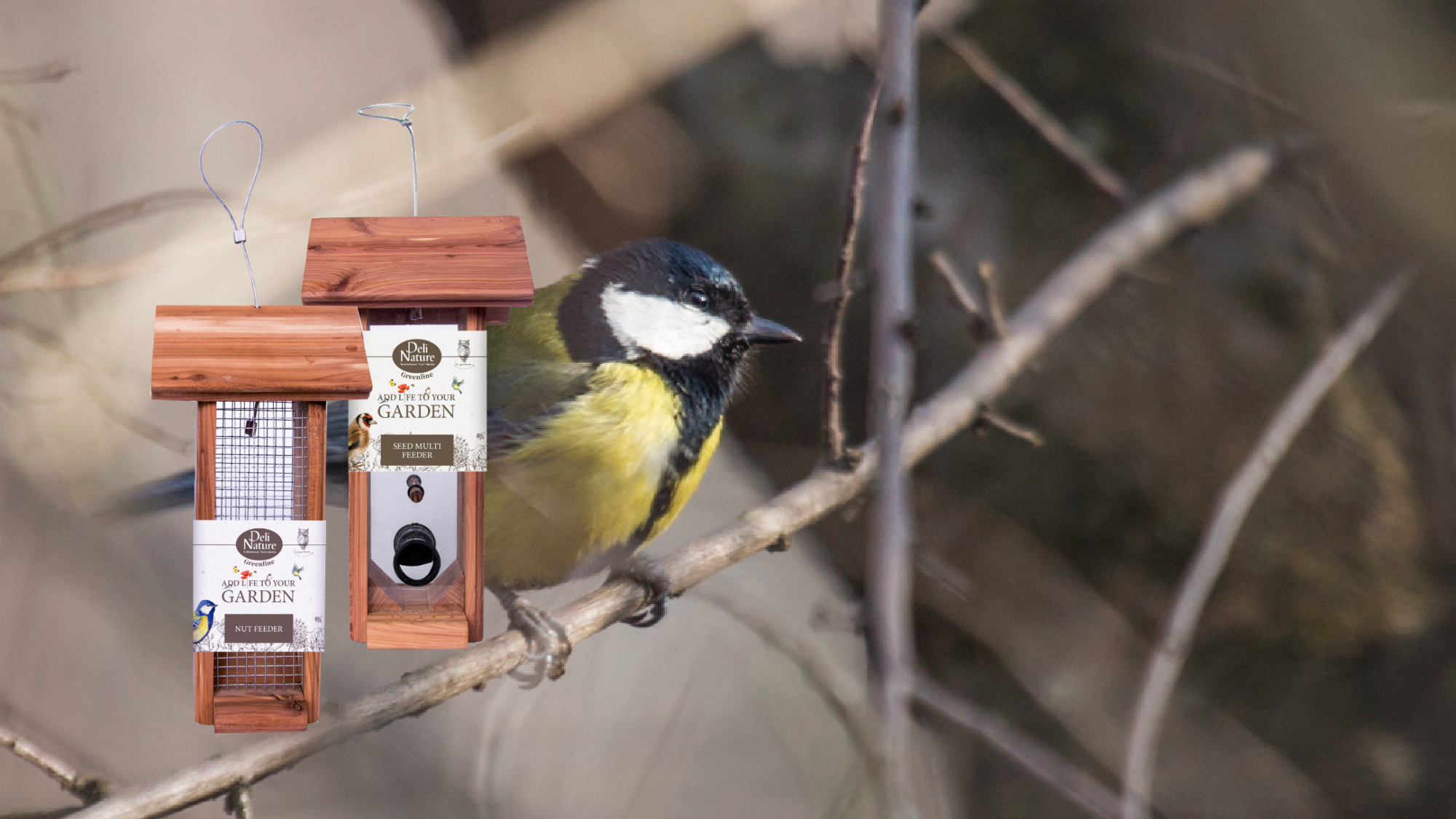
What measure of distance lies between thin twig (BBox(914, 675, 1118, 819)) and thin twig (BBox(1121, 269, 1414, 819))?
4cm

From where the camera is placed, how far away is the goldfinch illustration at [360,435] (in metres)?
0.70

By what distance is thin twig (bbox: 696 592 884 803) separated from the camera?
882mm

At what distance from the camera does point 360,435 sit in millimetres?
705

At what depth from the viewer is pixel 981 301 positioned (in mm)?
993

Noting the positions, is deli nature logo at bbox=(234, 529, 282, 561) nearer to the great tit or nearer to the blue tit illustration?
the blue tit illustration

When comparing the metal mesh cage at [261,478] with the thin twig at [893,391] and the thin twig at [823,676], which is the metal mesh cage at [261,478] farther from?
the thin twig at [893,391]

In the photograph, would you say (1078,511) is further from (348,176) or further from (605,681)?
(348,176)

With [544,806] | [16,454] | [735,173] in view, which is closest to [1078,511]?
[735,173]

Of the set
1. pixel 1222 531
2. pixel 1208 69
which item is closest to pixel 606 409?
pixel 1222 531

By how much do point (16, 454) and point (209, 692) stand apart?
398 millimetres

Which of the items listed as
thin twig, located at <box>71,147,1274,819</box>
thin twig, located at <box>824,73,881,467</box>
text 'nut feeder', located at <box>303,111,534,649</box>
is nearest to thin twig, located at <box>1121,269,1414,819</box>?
thin twig, located at <box>71,147,1274,819</box>

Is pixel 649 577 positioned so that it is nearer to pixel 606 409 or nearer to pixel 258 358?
pixel 606 409

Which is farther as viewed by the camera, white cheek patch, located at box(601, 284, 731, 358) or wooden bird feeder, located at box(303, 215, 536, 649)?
white cheek patch, located at box(601, 284, 731, 358)

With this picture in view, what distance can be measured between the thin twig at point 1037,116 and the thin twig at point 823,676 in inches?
22.9
